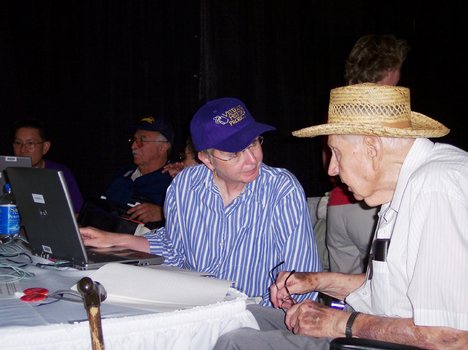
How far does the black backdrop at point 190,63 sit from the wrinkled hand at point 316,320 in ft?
9.75

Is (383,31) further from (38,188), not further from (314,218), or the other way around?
(38,188)

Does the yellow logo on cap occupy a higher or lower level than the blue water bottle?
higher

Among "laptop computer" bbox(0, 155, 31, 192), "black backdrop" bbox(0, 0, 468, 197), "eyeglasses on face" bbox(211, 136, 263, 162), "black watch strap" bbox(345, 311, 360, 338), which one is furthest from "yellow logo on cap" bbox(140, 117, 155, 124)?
"black watch strap" bbox(345, 311, 360, 338)

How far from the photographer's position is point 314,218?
12.4ft

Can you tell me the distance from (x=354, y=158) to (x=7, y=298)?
1017 millimetres

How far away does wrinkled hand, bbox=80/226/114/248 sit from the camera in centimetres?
210

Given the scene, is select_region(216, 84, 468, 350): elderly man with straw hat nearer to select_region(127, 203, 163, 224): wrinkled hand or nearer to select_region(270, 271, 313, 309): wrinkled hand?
select_region(270, 271, 313, 309): wrinkled hand

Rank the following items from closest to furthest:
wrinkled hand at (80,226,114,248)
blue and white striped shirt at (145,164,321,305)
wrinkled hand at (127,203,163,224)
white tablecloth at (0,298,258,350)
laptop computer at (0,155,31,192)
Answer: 1. white tablecloth at (0,298,258,350)
2. blue and white striped shirt at (145,164,321,305)
3. wrinkled hand at (80,226,114,248)
4. laptop computer at (0,155,31,192)
5. wrinkled hand at (127,203,163,224)

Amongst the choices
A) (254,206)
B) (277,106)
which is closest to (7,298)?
(254,206)

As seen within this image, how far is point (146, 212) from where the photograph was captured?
332 centimetres

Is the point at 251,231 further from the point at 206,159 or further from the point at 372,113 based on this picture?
the point at 372,113

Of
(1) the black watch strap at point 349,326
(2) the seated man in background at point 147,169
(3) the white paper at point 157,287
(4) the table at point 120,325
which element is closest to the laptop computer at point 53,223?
(3) the white paper at point 157,287

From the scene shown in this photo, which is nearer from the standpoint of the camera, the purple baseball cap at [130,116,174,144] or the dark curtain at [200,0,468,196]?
the purple baseball cap at [130,116,174,144]

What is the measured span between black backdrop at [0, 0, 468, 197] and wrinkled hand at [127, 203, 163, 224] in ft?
3.42
